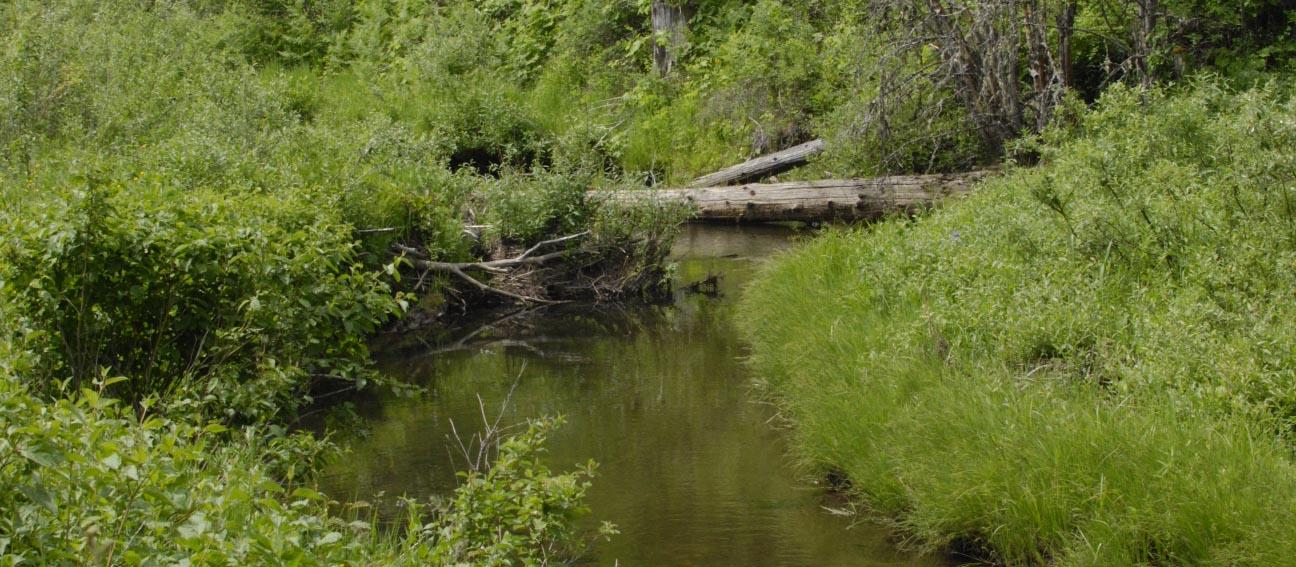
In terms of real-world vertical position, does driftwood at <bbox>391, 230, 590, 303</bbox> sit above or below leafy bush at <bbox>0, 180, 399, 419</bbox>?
below

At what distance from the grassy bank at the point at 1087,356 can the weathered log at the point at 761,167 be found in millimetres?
6305

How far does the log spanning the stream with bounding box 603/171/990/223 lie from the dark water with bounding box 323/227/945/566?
1.25m

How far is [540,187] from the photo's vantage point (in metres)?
12.8

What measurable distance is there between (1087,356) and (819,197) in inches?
306

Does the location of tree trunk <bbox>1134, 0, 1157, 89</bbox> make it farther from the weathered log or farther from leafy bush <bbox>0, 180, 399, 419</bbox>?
leafy bush <bbox>0, 180, 399, 419</bbox>

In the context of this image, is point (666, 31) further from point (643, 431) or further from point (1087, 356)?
point (1087, 356)

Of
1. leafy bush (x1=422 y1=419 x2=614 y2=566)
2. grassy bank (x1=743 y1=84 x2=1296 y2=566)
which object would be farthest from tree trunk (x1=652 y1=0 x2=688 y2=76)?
leafy bush (x1=422 y1=419 x2=614 y2=566)

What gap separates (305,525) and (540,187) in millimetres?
9209

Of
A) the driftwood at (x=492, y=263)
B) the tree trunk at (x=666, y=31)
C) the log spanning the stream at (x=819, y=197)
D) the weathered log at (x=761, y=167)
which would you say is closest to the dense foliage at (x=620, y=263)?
the driftwood at (x=492, y=263)

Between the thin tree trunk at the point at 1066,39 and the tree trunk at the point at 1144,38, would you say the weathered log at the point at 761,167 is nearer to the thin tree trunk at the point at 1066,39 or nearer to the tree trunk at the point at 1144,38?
the thin tree trunk at the point at 1066,39

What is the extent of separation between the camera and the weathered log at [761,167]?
649 inches

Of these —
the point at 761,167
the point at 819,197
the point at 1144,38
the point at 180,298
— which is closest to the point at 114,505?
the point at 180,298

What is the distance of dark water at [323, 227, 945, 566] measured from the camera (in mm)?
6574

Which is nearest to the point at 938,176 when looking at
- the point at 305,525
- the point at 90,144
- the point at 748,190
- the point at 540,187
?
the point at 748,190
